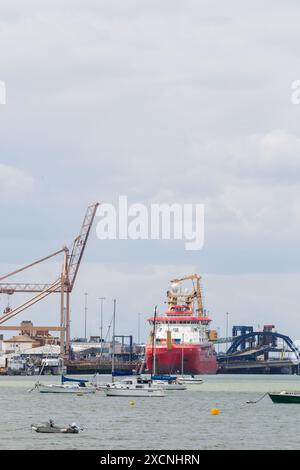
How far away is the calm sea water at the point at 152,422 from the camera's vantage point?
99.0 metres

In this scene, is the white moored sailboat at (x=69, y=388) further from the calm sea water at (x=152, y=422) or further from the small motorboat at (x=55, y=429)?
the small motorboat at (x=55, y=429)

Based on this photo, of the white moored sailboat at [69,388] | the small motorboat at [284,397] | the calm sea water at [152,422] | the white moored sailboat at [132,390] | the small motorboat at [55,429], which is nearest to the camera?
the calm sea water at [152,422]

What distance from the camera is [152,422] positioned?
12100 centimetres

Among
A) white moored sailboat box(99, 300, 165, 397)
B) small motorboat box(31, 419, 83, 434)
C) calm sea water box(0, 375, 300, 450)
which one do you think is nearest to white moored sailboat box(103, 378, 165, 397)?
white moored sailboat box(99, 300, 165, 397)

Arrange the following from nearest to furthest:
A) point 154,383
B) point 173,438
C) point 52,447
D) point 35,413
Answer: point 52,447 < point 173,438 < point 35,413 < point 154,383

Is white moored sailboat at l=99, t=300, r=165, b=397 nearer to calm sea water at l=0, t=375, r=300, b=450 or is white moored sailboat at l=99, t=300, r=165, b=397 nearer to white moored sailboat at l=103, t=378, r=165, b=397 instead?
white moored sailboat at l=103, t=378, r=165, b=397

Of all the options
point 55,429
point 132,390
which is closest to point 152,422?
point 55,429

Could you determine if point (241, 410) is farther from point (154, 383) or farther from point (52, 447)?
point (52, 447)

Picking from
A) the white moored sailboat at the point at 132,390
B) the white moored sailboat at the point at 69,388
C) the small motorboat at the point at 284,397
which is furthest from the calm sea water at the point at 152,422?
the white moored sailboat at the point at 69,388

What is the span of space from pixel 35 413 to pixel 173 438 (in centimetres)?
3254

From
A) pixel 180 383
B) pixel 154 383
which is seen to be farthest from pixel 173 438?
pixel 180 383

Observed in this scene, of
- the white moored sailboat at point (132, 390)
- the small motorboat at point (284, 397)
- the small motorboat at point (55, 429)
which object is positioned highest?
the white moored sailboat at point (132, 390)
